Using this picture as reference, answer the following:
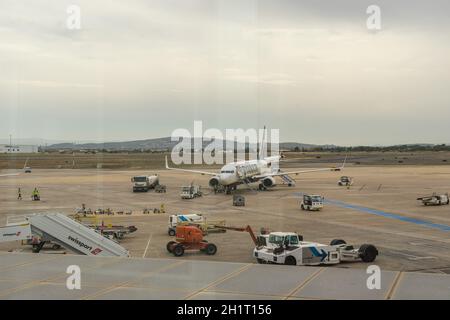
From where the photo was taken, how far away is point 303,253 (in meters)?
25.8

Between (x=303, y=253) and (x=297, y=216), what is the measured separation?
2014 centimetres

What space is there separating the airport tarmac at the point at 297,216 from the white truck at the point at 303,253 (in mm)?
618

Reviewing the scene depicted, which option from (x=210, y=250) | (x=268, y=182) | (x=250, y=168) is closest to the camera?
(x=210, y=250)

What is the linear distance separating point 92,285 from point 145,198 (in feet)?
183

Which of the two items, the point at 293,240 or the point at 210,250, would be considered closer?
the point at 293,240

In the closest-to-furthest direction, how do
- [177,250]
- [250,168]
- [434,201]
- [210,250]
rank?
[177,250], [210,250], [434,201], [250,168]

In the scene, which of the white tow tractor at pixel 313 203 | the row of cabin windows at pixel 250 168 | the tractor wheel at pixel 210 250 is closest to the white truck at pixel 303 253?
the tractor wheel at pixel 210 250

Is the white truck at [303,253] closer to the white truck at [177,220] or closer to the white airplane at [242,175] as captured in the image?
the white truck at [177,220]

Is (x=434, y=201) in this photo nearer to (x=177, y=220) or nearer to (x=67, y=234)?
(x=177, y=220)

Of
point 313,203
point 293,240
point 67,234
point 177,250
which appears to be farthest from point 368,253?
point 313,203

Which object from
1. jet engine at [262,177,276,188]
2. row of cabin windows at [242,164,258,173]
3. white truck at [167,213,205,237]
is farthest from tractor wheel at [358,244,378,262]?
jet engine at [262,177,276,188]

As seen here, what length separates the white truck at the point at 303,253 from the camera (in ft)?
84.5
